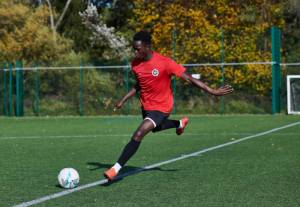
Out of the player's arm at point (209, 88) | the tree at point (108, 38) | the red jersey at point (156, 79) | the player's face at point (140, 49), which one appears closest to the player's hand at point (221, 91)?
the player's arm at point (209, 88)

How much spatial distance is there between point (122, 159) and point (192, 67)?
695 inches

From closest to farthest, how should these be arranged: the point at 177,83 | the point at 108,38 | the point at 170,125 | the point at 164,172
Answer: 1. the point at 164,172
2. the point at 170,125
3. the point at 177,83
4. the point at 108,38

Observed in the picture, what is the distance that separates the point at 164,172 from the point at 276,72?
55.3 ft

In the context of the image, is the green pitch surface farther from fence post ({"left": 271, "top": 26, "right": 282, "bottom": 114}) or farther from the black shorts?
fence post ({"left": 271, "top": 26, "right": 282, "bottom": 114})

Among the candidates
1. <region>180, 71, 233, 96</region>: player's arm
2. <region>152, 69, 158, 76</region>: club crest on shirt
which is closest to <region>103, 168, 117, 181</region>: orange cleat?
<region>152, 69, 158, 76</region>: club crest on shirt

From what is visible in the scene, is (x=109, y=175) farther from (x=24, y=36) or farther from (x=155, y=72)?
(x=24, y=36)

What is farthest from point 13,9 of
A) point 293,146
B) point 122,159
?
point 122,159

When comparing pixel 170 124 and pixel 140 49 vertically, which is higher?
pixel 140 49

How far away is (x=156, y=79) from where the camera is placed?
6094 millimetres

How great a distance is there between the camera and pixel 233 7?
88.9 feet

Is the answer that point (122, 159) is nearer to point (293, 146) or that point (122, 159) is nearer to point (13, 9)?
point (293, 146)

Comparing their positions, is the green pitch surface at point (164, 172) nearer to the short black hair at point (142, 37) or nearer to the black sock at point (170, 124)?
the black sock at point (170, 124)

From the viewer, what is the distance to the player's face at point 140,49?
5887 mm

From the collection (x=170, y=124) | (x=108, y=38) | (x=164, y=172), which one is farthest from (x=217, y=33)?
(x=164, y=172)
